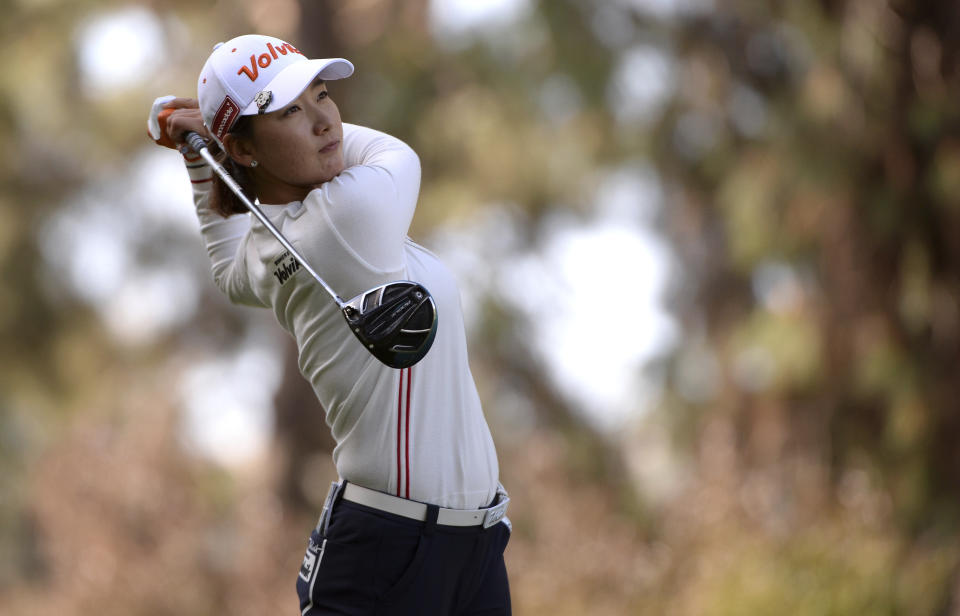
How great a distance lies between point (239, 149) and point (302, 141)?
0.53 feet

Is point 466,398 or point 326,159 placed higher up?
point 326,159

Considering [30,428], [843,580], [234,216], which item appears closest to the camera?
[234,216]

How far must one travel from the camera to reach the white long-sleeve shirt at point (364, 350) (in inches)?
92.7

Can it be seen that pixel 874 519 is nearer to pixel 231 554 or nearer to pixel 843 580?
pixel 843 580

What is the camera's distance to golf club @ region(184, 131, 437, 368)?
2207mm

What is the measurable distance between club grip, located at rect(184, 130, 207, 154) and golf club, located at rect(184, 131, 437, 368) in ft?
1.31

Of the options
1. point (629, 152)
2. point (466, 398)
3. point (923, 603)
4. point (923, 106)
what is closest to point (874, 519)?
point (923, 603)

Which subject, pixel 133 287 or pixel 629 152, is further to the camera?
pixel 133 287

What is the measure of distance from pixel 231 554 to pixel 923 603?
13.7 ft

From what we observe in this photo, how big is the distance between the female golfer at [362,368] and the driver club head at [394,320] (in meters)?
0.15

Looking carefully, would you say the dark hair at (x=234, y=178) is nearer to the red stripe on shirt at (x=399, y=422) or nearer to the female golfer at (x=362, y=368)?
the female golfer at (x=362, y=368)

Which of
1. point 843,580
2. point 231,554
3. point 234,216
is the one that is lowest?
point 231,554

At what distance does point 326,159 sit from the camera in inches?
97.7

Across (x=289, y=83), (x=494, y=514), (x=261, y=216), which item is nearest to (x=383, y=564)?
(x=494, y=514)
